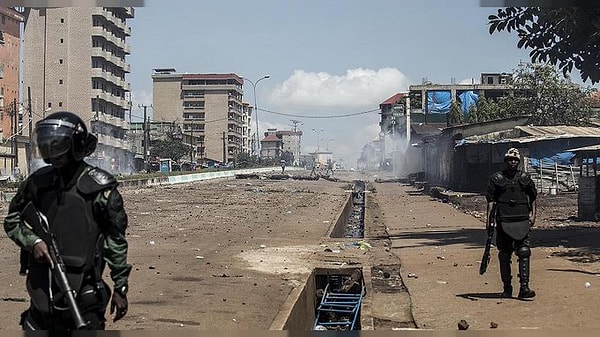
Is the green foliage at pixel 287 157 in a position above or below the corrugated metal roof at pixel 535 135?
below

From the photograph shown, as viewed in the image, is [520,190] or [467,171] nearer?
[520,190]

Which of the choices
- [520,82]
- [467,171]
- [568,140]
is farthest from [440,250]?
[520,82]

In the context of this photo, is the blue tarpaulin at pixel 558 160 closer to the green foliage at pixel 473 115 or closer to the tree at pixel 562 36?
the green foliage at pixel 473 115

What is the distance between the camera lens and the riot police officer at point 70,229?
4.12 m

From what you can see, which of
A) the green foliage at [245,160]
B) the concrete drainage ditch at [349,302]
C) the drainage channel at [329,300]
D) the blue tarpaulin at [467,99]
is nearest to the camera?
the concrete drainage ditch at [349,302]

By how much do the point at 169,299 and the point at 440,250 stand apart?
21.2 ft

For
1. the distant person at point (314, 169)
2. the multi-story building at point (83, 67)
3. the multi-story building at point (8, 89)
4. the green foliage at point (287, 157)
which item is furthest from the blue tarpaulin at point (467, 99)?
the distant person at point (314, 169)

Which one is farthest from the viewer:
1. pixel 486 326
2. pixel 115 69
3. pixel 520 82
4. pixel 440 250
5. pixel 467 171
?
pixel 520 82

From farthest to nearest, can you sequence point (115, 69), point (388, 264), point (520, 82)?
point (520, 82), point (388, 264), point (115, 69)

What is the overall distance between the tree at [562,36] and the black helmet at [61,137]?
6.84m

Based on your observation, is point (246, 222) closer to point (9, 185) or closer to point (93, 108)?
point (9, 185)

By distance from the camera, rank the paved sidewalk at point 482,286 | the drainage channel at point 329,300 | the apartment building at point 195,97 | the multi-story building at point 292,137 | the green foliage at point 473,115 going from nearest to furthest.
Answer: the paved sidewalk at point 482,286, the drainage channel at point 329,300, the apartment building at point 195,97, the multi-story building at point 292,137, the green foliage at point 473,115

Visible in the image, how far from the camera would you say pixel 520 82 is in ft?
126

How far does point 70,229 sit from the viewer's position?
13.6ft
